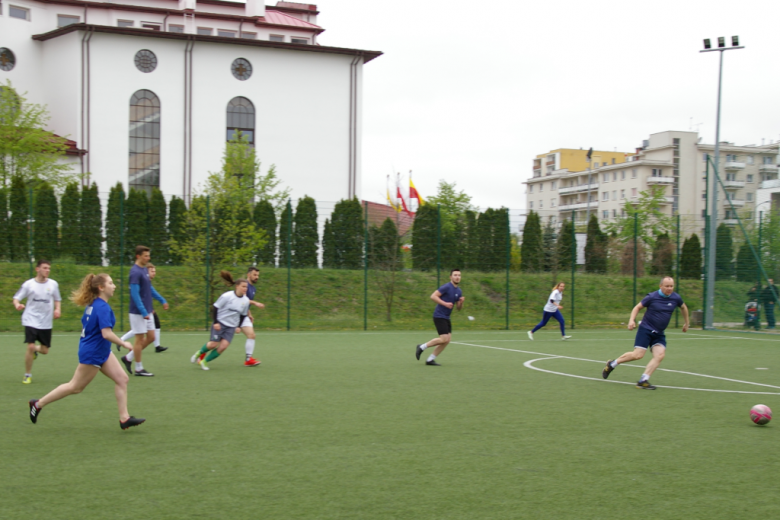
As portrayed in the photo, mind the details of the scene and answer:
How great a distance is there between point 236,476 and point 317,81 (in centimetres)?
5087

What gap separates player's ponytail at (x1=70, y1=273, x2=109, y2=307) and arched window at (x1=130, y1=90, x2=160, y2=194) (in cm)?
4477

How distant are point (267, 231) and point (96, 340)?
20.7m

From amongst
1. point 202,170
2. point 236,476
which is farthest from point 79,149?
point 236,476

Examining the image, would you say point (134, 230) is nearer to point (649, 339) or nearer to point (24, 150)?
point (24, 150)

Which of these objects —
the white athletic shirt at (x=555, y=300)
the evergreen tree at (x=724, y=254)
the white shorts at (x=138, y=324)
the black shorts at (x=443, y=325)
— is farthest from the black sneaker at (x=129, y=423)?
the evergreen tree at (x=724, y=254)

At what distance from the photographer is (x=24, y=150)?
121 feet

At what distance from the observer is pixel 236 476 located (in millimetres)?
5957

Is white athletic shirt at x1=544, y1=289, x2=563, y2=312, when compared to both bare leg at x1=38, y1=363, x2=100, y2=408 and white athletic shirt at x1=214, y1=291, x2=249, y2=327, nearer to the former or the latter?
white athletic shirt at x1=214, y1=291, x2=249, y2=327

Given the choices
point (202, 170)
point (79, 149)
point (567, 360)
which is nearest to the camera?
point (567, 360)

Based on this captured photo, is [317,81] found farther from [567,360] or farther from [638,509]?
[638,509]

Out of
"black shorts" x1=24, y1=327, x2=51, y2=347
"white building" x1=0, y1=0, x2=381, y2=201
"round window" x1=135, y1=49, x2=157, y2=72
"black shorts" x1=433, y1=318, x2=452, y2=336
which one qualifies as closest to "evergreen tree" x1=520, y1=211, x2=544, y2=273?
"black shorts" x1=433, y1=318, x2=452, y2=336

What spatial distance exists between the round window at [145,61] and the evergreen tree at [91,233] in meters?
29.3

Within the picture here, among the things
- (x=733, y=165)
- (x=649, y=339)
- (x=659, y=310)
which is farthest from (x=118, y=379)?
(x=733, y=165)

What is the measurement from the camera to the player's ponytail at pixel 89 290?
23.5 feet
